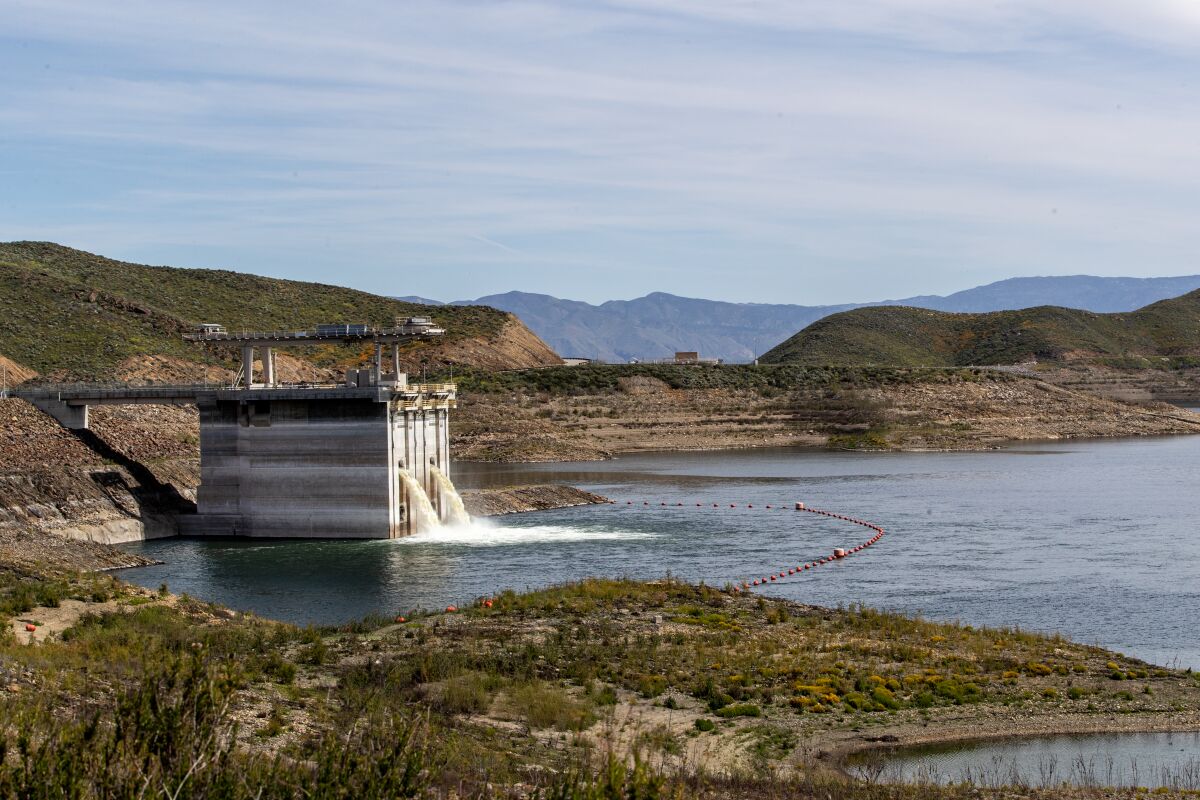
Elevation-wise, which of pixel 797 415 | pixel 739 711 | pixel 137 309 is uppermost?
pixel 137 309

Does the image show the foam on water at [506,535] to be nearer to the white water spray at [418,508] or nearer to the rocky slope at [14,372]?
the white water spray at [418,508]

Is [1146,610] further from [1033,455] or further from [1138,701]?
[1033,455]

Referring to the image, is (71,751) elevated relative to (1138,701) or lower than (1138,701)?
elevated

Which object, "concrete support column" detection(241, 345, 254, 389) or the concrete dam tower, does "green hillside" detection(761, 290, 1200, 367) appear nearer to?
"concrete support column" detection(241, 345, 254, 389)

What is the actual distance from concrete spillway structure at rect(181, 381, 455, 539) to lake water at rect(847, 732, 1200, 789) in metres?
36.0

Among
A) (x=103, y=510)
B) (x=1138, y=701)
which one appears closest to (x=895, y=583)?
(x=1138, y=701)

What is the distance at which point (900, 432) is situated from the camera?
4505 inches

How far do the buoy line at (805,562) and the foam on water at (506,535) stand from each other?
29.2 ft

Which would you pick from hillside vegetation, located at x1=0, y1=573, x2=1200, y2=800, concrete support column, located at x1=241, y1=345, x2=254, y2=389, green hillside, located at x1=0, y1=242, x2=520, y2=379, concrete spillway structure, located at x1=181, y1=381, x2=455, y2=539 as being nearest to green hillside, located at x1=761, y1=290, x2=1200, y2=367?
green hillside, located at x1=0, y1=242, x2=520, y2=379

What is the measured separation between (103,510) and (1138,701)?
4439cm

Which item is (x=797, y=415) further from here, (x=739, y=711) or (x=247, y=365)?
(x=739, y=711)

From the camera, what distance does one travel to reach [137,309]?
114 m

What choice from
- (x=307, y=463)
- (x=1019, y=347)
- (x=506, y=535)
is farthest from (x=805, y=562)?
(x=1019, y=347)

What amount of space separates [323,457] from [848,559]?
2283 centimetres
